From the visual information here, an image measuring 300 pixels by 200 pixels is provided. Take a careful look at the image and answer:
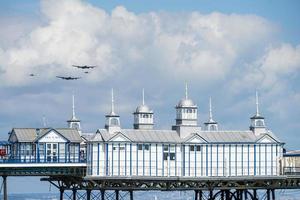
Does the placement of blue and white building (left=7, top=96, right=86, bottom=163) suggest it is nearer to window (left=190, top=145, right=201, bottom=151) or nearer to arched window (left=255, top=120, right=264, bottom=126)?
window (left=190, top=145, right=201, bottom=151)

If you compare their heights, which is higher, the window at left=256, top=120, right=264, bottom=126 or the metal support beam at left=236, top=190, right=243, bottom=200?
the window at left=256, top=120, right=264, bottom=126

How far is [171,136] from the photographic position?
117 meters

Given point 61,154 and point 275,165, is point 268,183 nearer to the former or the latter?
point 275,165

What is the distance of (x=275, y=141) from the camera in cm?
11775

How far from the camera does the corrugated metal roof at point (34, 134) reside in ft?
382

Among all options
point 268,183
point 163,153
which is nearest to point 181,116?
point 163,153

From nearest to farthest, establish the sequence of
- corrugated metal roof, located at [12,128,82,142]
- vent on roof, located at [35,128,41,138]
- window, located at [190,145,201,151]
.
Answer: window, located at [190,145,201,151], corrugated metal roof, located at [12,128,82,142], vent on roof, located at [35,128,41,138]

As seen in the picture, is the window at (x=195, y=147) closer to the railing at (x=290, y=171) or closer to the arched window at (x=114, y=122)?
the arched window at (x=114, y=122)

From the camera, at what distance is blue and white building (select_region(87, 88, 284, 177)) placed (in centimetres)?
11356

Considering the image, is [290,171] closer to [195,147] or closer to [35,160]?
[195,147]

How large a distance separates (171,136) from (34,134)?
1535 cm

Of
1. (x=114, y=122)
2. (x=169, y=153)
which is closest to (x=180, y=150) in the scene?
(x=169, y=153)

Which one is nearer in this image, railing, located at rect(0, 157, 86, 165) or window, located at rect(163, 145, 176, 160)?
railing, located at rect(0, 157, 86, 165)

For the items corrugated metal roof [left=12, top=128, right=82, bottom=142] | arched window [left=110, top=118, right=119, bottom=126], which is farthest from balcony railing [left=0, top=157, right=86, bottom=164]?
arched window [left=110, top=118, right=119, bottom=126]
